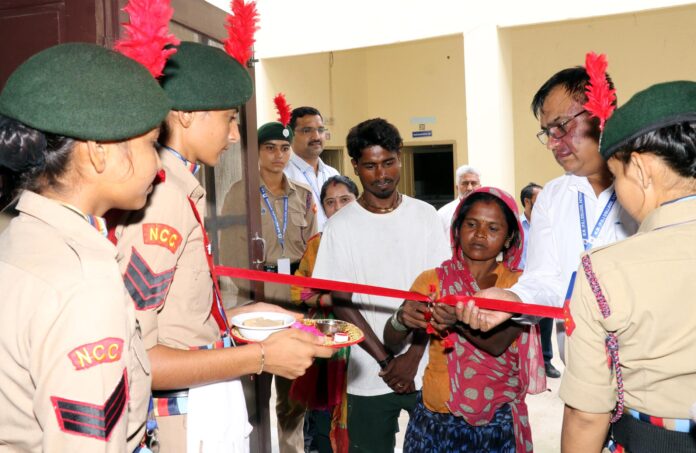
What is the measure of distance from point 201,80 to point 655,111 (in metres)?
1.28

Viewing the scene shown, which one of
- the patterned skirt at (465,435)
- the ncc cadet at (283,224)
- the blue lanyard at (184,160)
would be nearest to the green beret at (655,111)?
the blue lanyard at (184,160)

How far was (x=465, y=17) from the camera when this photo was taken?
7.87 meters

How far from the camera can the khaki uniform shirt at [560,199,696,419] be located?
1.45 meters

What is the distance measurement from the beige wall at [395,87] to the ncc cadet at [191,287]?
29.1 ft

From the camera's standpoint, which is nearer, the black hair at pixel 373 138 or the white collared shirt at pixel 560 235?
the white collared shirt at pixel 560 235

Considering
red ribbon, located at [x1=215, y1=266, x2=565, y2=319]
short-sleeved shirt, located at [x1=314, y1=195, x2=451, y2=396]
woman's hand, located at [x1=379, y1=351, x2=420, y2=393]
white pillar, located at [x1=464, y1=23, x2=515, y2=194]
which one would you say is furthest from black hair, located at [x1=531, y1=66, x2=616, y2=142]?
white pillar, located at [x1=464, y1=23, x2=515, y2=194]

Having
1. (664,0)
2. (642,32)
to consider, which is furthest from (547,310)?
(642,32)

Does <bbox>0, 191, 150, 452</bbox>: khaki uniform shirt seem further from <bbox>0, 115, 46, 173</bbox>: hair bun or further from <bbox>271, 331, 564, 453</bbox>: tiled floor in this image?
<bbox>271, 331, 564, 453</bbox>: tiled floor

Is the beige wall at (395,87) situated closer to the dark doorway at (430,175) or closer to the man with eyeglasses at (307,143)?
the dark doorway at (430,175)

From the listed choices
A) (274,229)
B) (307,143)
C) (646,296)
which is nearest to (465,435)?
(646,296)

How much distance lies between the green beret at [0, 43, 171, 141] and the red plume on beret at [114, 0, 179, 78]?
272 mm

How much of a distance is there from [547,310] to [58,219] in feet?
5.77

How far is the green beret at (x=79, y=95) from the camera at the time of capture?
1169 millimetres

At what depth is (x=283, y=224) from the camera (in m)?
4.50
